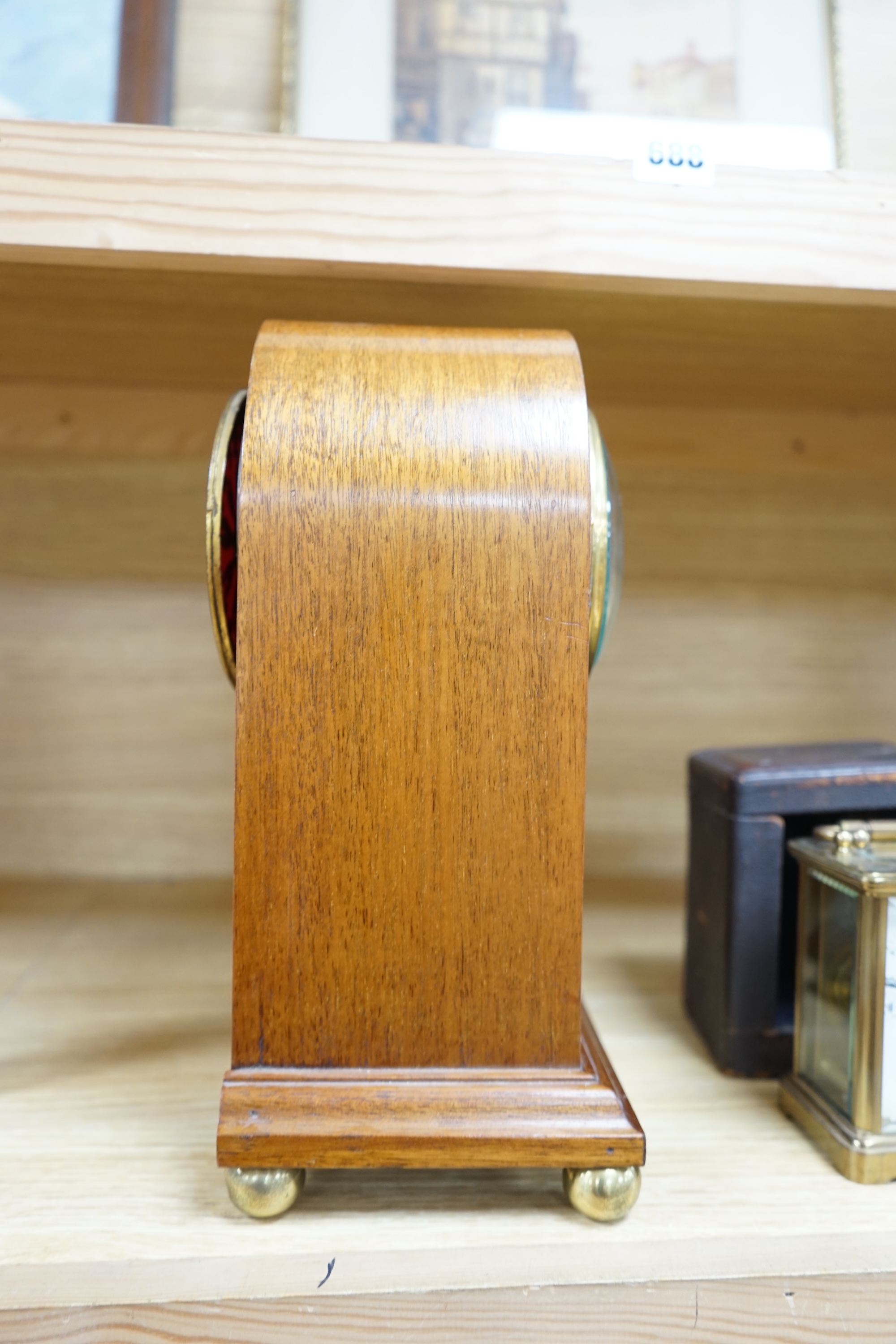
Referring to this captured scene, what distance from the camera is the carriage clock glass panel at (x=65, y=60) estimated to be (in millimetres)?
848

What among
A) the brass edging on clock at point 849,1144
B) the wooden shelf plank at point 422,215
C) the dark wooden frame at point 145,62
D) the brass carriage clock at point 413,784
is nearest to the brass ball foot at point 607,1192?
the brass carriage clock at point 413,784

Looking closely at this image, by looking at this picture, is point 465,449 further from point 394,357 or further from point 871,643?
point 871,643

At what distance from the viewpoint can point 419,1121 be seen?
0.51 m

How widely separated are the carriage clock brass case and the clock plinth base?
148 millimetres

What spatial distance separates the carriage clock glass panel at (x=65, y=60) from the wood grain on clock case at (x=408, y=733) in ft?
1.72

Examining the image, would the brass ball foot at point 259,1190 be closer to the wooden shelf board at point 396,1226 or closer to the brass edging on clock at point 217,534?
the wooden shelf board at point 396,1226

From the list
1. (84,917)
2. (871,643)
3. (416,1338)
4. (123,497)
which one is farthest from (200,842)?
(871,643)

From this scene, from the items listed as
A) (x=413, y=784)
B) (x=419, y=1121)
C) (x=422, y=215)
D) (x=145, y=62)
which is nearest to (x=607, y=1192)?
(x=419, y=1121)

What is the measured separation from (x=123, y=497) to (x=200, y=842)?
41 centimetres

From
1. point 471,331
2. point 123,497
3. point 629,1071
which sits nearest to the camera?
point 471,331

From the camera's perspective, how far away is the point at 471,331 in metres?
0.59

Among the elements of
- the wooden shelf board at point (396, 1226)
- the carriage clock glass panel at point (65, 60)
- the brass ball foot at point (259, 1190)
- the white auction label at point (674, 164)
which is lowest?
the wooden shelf board at point (396, 1226)

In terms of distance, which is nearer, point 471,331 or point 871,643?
point 471,331

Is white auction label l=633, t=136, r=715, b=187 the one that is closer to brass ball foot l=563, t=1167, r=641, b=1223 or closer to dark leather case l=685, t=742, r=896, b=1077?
dark leather case l=685, t=742, r=896, b=1077
